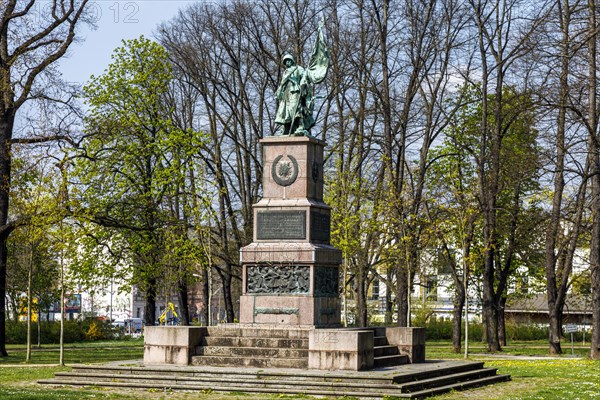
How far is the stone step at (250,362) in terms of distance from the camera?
2172cm

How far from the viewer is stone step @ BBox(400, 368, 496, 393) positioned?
782 inches

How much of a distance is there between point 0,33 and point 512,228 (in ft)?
67.4

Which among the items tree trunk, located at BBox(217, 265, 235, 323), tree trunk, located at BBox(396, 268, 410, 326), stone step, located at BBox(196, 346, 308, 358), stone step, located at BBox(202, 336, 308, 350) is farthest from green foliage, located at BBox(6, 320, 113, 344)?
stone step, located at BBox(196, 346, 308, 358)

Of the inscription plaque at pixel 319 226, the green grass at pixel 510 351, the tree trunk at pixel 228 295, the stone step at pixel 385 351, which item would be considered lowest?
the green grass at pixel 510 351

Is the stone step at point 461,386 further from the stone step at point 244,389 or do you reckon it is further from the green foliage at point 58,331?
the green foliage at point 58,331

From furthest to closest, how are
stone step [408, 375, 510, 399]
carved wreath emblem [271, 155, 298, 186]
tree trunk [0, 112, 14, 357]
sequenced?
tree trunk [0, 112, 14, 357] → carved wreath emblem [271, 155, 298, 186] → stone step [408, 375, 510, 399]

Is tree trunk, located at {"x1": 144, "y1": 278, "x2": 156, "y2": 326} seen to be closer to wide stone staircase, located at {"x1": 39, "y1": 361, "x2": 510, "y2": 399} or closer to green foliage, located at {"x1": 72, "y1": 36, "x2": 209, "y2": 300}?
green foliage, located at {"x1": 72, "y1": 36, "x2": 209, "y2": 300}

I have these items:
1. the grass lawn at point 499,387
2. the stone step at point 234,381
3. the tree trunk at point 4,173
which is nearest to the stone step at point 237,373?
the stone step at point 234,381

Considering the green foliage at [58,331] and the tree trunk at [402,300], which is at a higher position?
the tree trunk at [402,300]

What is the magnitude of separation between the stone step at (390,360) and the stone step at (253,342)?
1.60 metres

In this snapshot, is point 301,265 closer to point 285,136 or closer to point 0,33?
point 285,136

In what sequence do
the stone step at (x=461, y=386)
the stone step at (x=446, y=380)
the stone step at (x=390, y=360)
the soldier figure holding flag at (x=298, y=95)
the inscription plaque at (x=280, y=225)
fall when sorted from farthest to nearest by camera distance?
the soldier figure holding flag at (x=298, y=95), the inscription plaque at (x=280, y=225), the stone step at (x=390, y=360), the stone step at (x=446, y=380), the stone step at (x=461, y=386)

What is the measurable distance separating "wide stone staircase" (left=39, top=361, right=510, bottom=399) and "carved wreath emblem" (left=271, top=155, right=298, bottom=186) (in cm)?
518

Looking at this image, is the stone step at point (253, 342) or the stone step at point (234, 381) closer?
the stone step at point (234, 381)
